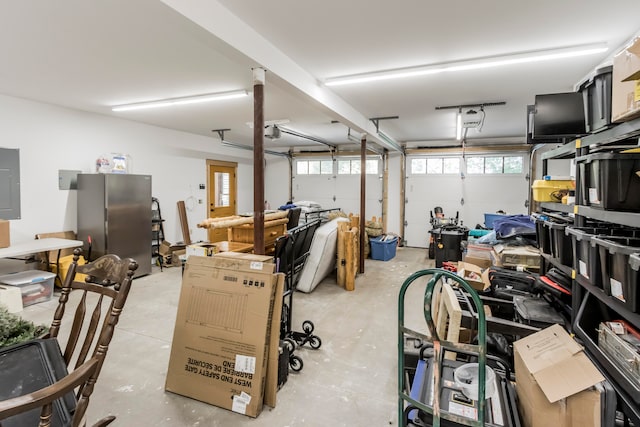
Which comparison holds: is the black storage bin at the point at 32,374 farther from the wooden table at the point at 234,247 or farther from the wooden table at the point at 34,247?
the wooden table at the point at 34,247

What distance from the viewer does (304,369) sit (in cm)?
272

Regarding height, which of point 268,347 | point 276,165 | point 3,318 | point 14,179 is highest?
point 276,165

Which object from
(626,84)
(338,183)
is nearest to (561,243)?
(626,84)

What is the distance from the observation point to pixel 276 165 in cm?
987

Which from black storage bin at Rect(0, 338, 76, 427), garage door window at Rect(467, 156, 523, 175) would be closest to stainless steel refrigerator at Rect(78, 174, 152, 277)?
black storage bin at Rect(0, 338, 76, 427)

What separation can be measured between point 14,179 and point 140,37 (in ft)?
11.4

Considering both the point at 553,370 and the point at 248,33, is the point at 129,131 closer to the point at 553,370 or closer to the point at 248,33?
the point at 248,33

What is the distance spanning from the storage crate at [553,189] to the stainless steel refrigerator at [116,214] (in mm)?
5501

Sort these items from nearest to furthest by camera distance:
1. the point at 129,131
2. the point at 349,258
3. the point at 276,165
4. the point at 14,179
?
the point at 14,179 < the point at 349,258 < the point at 129,131 < the point at 276,165

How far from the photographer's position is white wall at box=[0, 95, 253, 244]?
15.1 feet

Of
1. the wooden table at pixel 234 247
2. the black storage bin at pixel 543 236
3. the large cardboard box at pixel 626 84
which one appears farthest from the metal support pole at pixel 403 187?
the large cardboard box at pixel 626 84

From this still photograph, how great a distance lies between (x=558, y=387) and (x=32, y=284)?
216 inches

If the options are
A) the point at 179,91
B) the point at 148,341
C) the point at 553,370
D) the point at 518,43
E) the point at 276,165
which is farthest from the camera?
the point at 276,165

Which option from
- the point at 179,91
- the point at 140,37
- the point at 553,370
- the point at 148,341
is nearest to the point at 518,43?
the point at 553,370
